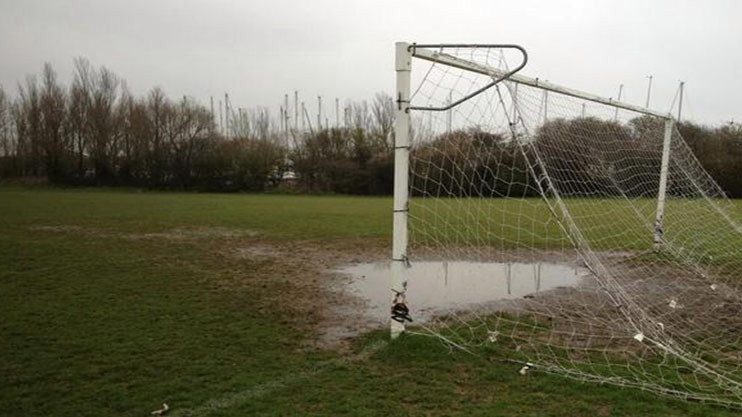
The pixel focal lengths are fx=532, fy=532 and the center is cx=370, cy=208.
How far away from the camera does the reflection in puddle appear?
6.89m

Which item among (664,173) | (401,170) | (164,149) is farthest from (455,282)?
(164,149)

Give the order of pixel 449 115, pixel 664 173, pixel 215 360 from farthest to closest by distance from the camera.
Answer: pixel 664 173 → pixel 449 115 → pixel 215 360

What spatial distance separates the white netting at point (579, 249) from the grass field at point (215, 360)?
583mm

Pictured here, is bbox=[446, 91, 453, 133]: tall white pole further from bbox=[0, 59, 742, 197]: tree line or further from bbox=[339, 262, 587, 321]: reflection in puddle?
bbox=[0, 59, 742, 197]: tree line

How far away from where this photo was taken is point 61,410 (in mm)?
3576

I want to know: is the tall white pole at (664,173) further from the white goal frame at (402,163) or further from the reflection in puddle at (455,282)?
the white goal frame at (402,163)

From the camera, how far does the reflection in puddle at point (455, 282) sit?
22.6 ft

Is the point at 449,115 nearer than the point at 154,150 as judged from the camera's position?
Yes

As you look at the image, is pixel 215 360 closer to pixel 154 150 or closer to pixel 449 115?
pixel 449 115

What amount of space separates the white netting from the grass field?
23.0 inches

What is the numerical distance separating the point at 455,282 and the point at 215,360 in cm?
451

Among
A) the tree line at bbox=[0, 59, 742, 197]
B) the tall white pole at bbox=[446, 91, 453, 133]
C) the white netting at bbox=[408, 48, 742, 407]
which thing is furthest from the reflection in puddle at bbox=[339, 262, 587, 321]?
the tree line at bbox=[0, 59, 742, 197]

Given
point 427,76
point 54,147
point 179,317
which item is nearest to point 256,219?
point 179,317

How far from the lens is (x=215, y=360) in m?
4.61
